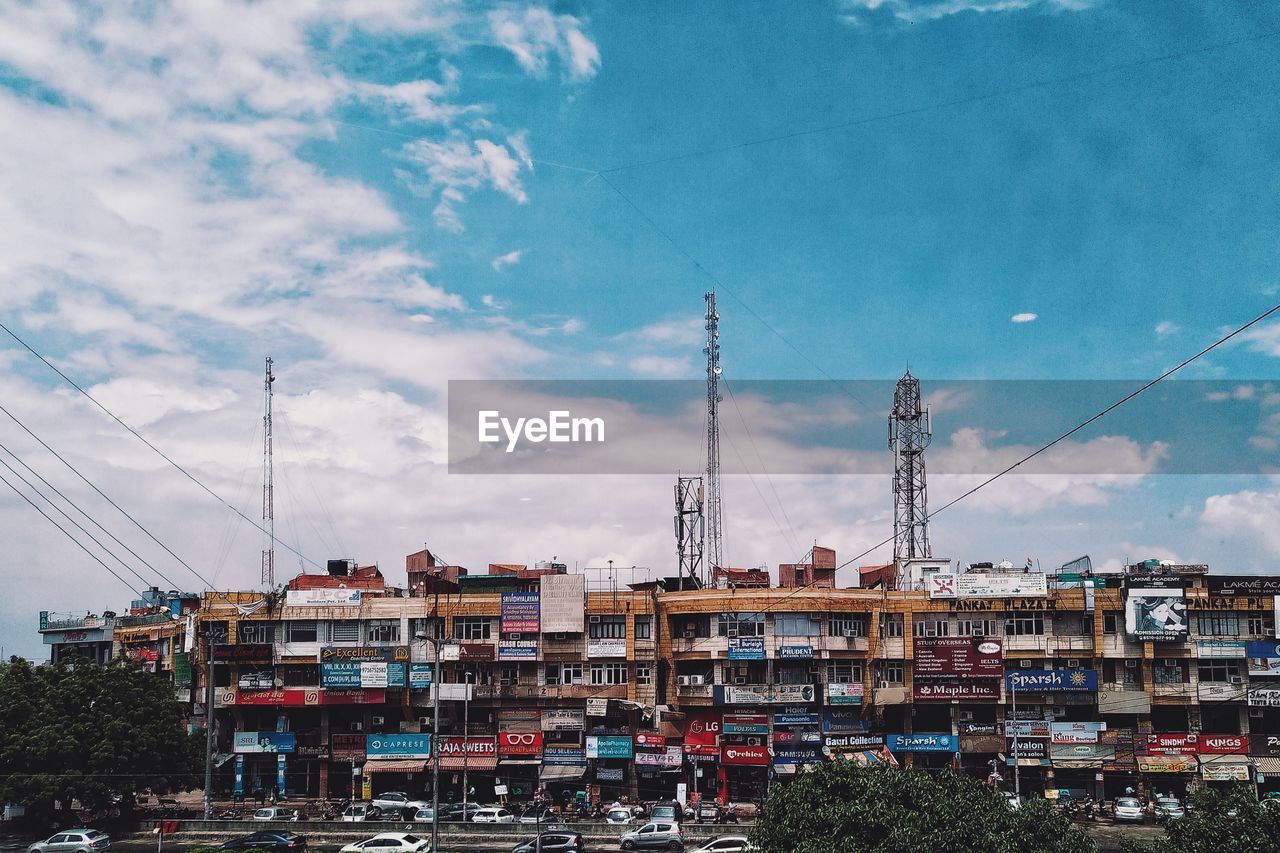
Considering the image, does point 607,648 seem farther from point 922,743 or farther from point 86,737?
point 86,737

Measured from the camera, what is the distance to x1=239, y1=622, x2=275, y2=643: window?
194 feet

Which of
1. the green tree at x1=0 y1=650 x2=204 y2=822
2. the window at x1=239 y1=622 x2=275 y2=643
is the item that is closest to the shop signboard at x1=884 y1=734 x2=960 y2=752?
the window at x1=239 y1=622 x2=275 y2=643

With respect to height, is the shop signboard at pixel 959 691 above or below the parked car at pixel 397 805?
above

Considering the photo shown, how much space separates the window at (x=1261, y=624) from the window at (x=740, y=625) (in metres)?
25.0

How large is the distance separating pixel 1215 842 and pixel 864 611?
34.5m

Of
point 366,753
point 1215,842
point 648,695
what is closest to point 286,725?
point 366,753

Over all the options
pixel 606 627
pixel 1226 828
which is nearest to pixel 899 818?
pixel 1226 828

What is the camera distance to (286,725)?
192ft

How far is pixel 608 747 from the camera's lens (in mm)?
55781

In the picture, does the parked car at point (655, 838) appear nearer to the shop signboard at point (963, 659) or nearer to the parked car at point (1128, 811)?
the shop signboard at point (963, 659)

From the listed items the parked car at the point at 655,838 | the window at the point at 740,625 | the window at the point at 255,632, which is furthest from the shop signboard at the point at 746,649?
the window at the point at 255,632

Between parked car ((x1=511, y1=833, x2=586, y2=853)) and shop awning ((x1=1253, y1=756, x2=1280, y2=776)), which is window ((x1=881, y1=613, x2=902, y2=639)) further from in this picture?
parked car ((x1=511, y1=833, x2=586, y2=853))

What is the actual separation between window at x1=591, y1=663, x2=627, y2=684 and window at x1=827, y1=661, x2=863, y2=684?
10.5 meters

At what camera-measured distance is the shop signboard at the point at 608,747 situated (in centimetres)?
5562
